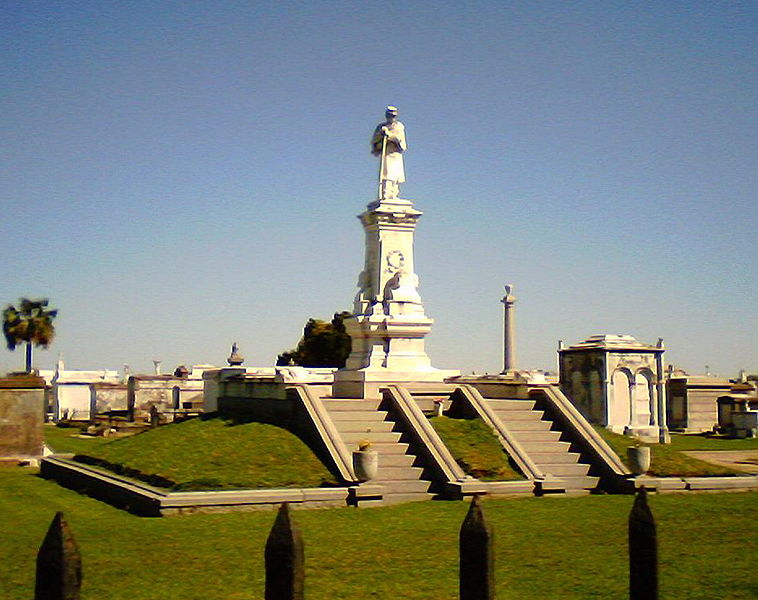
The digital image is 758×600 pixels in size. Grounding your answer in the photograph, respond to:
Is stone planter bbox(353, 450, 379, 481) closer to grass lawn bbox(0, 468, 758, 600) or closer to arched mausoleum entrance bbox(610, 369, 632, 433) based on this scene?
grass lawn bbox(0, 468, 758, 600)

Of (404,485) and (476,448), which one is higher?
(476,448)

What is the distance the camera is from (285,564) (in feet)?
16.4

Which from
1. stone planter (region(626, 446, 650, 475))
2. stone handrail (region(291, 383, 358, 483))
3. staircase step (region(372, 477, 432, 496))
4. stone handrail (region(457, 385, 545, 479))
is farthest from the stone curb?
stone planter (region(626, 446, 650, 475))

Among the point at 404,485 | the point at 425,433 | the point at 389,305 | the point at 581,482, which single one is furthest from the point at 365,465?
the point at 389,305

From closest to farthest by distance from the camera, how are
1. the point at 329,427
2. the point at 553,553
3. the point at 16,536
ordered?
the point at 553,553
the point at 16,536
the point at 329,427

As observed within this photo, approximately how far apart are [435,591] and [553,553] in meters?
2.67

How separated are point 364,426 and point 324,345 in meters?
35.3

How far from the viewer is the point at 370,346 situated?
2602 cm

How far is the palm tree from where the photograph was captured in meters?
53.8

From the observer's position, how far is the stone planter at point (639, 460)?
746 inches

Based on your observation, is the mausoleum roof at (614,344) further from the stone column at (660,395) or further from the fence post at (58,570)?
the fence post at (58,570)

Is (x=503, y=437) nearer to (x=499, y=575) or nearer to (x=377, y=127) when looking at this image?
(x=499, y=575)

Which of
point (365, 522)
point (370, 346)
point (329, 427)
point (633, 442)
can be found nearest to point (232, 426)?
point (329, 427)

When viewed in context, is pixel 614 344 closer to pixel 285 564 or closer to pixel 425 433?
pixel 425 433
